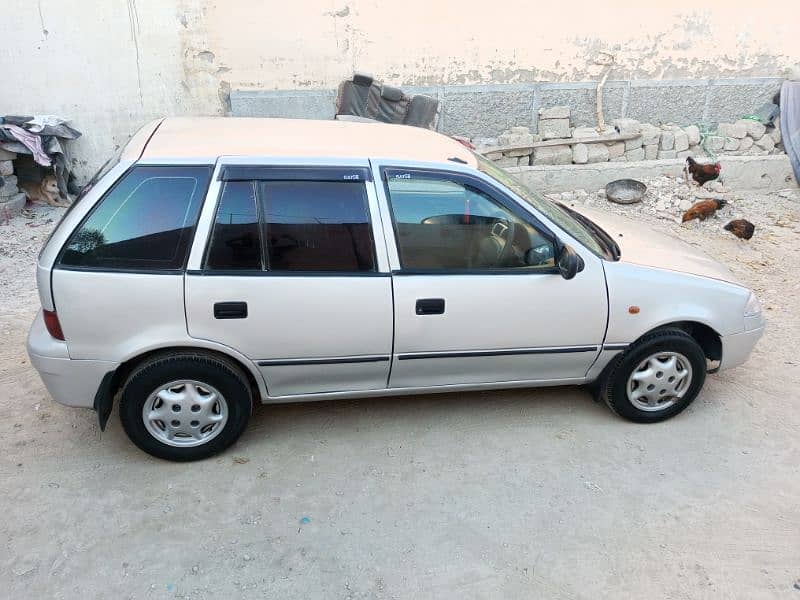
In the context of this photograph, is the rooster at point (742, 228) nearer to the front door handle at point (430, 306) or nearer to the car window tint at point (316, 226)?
the front door handle at point (430, 306)

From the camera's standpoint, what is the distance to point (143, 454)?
3.54m

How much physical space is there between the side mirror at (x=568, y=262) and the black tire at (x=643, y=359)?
2.12 ft

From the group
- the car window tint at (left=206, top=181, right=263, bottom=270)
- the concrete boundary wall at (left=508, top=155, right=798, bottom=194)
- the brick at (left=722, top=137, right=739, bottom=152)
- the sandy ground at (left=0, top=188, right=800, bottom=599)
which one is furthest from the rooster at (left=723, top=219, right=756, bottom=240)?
the car window tint at (left=206, top=181, right=263, bottom=270)

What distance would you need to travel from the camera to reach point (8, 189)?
7211 mm

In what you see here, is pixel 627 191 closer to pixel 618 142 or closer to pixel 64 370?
pixel 618 142

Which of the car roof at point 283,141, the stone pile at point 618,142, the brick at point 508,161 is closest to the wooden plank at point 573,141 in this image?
the stone pile at point 618,142

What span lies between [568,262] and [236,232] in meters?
1.77

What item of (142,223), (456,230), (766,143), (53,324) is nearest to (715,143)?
(766,143)

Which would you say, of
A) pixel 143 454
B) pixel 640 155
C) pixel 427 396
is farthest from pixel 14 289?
pixel 640 155

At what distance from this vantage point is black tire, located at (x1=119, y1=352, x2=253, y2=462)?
3195 mm

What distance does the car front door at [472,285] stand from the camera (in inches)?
132

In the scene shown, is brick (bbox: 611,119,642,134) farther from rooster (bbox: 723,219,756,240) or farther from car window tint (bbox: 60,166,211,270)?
car window tint (bbox: 60,166,211,270)

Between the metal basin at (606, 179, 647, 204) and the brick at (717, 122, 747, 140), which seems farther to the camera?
the brick at (717, 122, 747, 140)

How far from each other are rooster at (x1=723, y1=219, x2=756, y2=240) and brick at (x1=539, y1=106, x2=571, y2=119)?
2.58 metres
